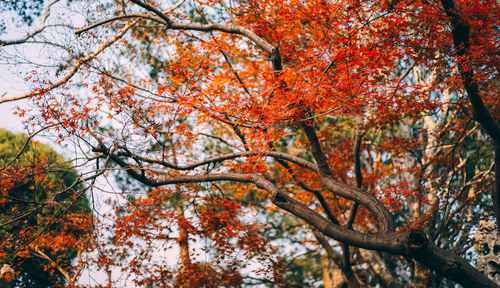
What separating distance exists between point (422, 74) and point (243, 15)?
727 centimetres

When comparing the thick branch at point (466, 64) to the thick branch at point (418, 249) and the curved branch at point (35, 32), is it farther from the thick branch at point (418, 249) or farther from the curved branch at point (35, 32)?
the curved branch at point (35, 32)

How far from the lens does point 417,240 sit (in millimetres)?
4793

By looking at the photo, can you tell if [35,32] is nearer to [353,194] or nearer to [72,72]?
[72,72]

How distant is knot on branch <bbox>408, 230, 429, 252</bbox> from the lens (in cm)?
477

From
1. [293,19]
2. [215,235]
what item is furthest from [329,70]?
[215,235]

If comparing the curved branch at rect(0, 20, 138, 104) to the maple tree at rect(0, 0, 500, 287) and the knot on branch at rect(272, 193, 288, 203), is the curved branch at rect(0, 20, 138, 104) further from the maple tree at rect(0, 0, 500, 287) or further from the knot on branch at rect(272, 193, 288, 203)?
the knot on branch at rect(272, 193, 288, 203)

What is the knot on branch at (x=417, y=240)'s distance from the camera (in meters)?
4.77

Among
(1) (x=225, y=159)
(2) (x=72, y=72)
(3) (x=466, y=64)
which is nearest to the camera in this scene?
(3) (x=466, y=64)

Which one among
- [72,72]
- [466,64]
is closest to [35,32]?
[72,72]

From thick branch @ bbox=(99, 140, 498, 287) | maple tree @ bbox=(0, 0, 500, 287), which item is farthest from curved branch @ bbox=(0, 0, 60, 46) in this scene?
thick branch @ bbox=(99, 140, 498, 287)

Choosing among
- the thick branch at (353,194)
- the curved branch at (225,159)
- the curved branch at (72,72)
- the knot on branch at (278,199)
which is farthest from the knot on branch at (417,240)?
the curved branch at (72,72)

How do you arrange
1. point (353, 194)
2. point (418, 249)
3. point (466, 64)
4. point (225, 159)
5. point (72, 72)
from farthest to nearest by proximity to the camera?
1. point (72, 72)
2. point (225, 159)
3. point (353, 194)
4. point (466, 64)
5. point (418, 249)

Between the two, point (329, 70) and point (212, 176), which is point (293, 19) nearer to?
point (329, 70)

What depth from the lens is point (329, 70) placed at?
6.16 metres
